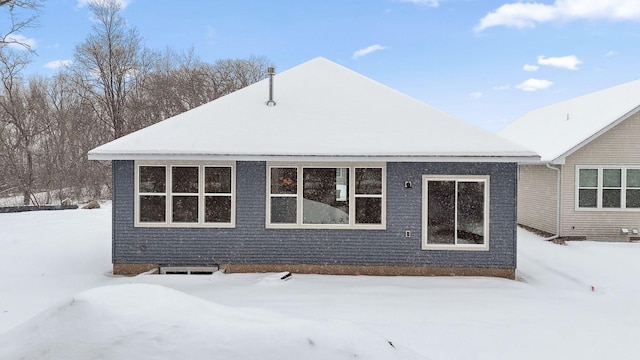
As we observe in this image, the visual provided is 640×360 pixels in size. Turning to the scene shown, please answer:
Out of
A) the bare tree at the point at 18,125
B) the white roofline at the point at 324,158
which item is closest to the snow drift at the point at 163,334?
the white roofline at the point at 324,158

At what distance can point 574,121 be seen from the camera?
16734 millimetres

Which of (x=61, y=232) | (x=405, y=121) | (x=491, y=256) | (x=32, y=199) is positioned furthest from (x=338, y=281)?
(x=32, y=199)

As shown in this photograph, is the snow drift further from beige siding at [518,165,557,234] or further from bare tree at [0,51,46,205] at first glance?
bare tree at [0,51,46,205]

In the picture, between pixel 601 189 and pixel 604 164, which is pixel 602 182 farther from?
pixel 604 164

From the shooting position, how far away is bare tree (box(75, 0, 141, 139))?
95.2 ft

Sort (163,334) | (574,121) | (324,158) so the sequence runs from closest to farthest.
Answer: (163,334) < (324,158) < (574,121)

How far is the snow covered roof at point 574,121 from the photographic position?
45.5ft

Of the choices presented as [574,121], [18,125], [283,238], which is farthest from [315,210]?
[18,125]

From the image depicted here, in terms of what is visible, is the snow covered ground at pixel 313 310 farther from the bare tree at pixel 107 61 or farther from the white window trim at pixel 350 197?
the bare tree at pixel 107 61

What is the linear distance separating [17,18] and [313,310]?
815 inches

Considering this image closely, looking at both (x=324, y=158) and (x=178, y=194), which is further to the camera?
(x=178, y=194)

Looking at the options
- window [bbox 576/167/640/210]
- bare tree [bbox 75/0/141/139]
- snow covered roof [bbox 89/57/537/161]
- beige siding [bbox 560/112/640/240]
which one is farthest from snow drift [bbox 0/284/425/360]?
bare tree [bbox 75/0/141/139]

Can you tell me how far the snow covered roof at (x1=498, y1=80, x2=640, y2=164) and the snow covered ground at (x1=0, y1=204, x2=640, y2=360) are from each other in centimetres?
351

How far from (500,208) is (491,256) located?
1.09 meters
